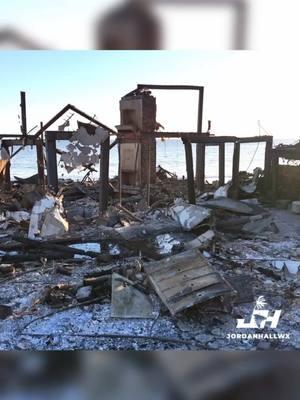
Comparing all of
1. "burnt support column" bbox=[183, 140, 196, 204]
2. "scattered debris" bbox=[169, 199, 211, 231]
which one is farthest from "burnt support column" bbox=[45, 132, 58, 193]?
"scattered debris" bbox=[169, 199, 211, 231]

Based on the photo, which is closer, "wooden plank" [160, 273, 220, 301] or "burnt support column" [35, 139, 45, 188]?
"wooden plank" [160, 273, 220, 301]

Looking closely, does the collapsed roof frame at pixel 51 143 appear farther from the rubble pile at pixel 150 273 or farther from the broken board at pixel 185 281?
the broken board at pixel 185 281

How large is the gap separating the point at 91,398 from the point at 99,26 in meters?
1.15

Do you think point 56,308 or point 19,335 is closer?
point 19,335

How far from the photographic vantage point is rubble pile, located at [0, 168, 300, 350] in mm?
1833

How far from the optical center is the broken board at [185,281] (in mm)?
1851

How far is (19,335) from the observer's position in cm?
189

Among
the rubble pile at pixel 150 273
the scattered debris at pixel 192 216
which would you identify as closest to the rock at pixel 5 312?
the rubble pile at pixel 150 273

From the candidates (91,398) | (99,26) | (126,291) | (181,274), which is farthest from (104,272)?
(99,26)

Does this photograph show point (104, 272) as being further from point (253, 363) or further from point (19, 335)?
point (253, 363)

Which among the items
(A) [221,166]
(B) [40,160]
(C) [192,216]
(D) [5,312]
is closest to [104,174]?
(B) [40,160]

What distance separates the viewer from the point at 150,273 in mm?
2117

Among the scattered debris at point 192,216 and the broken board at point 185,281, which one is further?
the scattered debris at point 192,216

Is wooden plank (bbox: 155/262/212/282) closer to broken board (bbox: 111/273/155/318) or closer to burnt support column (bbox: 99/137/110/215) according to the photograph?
broken board (bbox: 111/273/155/318)
